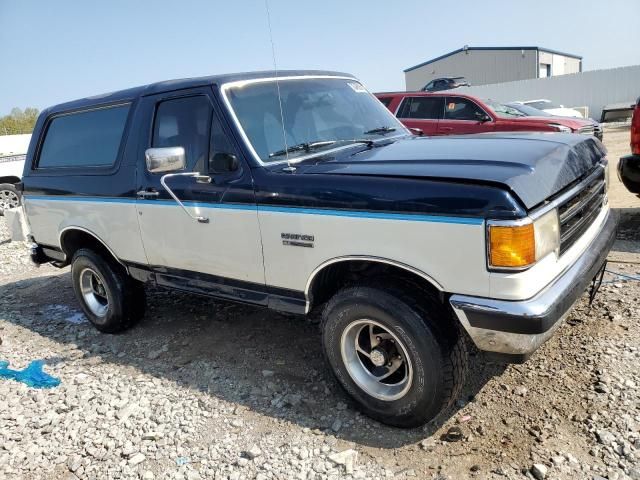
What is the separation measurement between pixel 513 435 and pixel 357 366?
3.09 feet

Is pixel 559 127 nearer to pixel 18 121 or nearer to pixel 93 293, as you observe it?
pixel 93 293

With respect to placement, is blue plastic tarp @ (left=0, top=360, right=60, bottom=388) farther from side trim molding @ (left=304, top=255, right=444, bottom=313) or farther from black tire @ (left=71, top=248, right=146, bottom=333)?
side trim molding @ (left=304, top=255, right=444, bottom=313)

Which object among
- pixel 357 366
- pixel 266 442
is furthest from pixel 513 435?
pixel 266 442

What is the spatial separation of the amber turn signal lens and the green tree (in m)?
37.8

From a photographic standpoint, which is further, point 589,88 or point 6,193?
point 589,88

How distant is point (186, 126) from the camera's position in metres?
3.75

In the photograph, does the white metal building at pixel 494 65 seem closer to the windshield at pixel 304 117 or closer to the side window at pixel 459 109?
the side window at pixel 459 109

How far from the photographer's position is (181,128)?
379 centimetres

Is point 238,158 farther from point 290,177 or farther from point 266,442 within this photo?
point 266,442

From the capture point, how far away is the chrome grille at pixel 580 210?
276cm

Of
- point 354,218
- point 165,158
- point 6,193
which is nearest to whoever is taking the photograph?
point 354,218

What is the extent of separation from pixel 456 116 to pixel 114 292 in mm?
7762

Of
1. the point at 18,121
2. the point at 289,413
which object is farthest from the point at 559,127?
the point at 18,121

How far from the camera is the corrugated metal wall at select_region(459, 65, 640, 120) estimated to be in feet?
93.9
